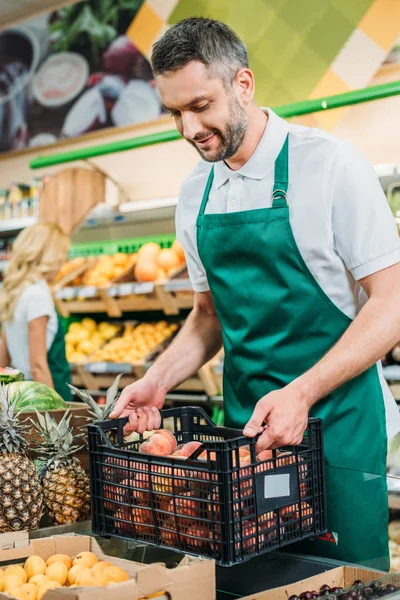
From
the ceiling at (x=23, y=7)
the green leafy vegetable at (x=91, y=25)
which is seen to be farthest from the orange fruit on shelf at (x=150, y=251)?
the ceiling at (x=23, y=7)

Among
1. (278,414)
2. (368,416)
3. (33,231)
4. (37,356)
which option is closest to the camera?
(278,414)

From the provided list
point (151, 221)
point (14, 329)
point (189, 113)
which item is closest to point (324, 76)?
point (151, 221)

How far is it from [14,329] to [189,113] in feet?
9.85

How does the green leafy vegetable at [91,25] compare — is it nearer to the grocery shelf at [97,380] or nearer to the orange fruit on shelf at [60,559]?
the grocery shelf at [97,380]

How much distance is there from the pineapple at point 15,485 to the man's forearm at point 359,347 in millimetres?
702

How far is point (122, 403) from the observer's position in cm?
184

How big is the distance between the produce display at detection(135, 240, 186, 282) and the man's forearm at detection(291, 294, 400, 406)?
11.9ft

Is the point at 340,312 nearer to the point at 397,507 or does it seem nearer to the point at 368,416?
the point at 368,416

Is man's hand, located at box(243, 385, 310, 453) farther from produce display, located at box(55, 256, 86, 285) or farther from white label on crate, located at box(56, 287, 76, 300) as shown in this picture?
produce display, located at box(55, 256, 86, 285)

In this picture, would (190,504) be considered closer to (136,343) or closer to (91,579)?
(91,579)

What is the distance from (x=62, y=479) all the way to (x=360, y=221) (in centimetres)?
95

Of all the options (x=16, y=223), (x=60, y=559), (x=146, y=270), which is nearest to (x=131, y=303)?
(x=146, y=270)

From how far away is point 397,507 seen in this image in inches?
60.2

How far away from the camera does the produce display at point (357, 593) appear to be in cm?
127
